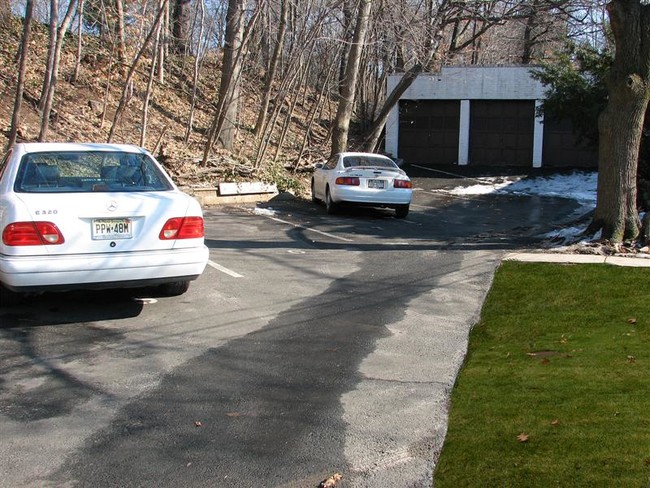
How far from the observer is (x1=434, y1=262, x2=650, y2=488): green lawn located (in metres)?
3.92

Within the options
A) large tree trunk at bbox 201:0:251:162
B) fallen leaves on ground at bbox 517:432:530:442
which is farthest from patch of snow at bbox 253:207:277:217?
fallen leaves on ground at bbox 517:432:530:442

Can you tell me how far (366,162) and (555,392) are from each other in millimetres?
11642

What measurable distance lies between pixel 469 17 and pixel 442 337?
52.9 ft

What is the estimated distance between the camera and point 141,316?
7.02 metres

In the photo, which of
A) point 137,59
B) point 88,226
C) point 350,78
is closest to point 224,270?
point 88,226

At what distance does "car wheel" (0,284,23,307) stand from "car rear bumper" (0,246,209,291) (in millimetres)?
517

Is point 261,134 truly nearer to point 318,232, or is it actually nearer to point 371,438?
point 318,232

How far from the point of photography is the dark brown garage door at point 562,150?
99.5 feet

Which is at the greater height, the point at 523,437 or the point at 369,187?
the point at 369,187

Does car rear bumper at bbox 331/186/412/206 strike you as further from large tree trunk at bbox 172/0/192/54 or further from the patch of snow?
large tree trunk at bbox 172/0/192/54

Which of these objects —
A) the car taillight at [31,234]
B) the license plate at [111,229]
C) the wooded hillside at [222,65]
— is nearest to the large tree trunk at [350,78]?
the wooded hillside at [222,65]

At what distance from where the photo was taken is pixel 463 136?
1238 inches

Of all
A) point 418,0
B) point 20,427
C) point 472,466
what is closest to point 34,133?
point 418,0

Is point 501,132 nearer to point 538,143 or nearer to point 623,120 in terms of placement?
point 538,143
